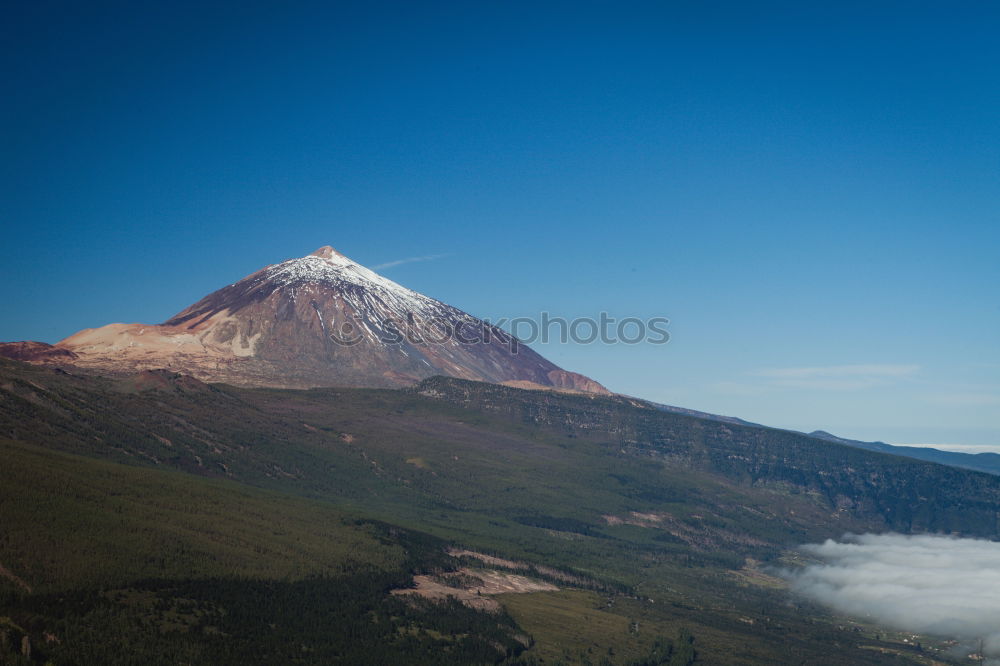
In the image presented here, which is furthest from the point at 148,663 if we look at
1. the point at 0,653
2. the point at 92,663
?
the point at 0,653

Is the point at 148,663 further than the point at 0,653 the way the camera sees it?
Yes

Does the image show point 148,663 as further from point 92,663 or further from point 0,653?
point 0,653
